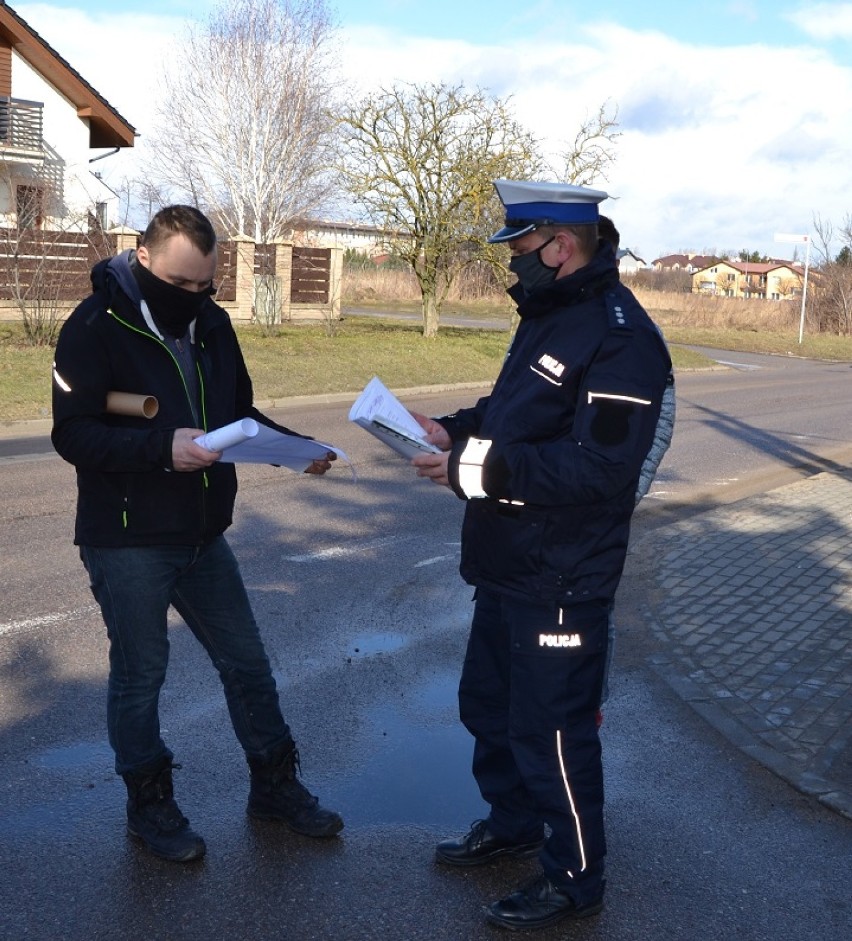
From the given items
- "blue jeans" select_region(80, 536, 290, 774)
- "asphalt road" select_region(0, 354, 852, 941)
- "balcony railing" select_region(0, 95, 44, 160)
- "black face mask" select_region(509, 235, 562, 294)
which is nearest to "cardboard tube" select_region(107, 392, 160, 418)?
"blue jeans" select_region(80, 536, 290, 774)

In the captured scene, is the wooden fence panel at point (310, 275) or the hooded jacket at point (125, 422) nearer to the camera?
the hooded jacket at point (125, 422)

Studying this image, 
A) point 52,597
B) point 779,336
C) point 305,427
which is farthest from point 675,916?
point 779,336

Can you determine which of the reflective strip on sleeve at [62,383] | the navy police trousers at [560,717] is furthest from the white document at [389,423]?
the reflective strip on sleeve at [62,383]

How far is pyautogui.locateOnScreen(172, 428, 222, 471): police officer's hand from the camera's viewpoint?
10.6 feet

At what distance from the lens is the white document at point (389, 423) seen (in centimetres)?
322

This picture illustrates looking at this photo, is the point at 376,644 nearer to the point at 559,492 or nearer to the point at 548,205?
the point at 559,492

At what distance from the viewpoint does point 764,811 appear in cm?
413

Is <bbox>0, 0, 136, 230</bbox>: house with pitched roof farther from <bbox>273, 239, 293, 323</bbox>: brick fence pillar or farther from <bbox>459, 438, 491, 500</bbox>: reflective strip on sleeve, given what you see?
<bbox>459, 438, 491, 500</bbox>: reflective strip on sleeve

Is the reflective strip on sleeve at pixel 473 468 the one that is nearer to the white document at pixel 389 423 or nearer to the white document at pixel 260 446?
the white document at pixel 389 423

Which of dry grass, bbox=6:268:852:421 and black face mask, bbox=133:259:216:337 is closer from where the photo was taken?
black face mask, bbox=133:259:216:337

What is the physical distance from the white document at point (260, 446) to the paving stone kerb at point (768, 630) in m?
2.23

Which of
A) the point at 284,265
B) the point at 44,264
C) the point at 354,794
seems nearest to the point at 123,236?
the point at 44,264

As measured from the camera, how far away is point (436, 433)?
3.54m

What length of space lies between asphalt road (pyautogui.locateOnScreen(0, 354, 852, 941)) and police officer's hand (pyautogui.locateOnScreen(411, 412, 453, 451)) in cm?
131
